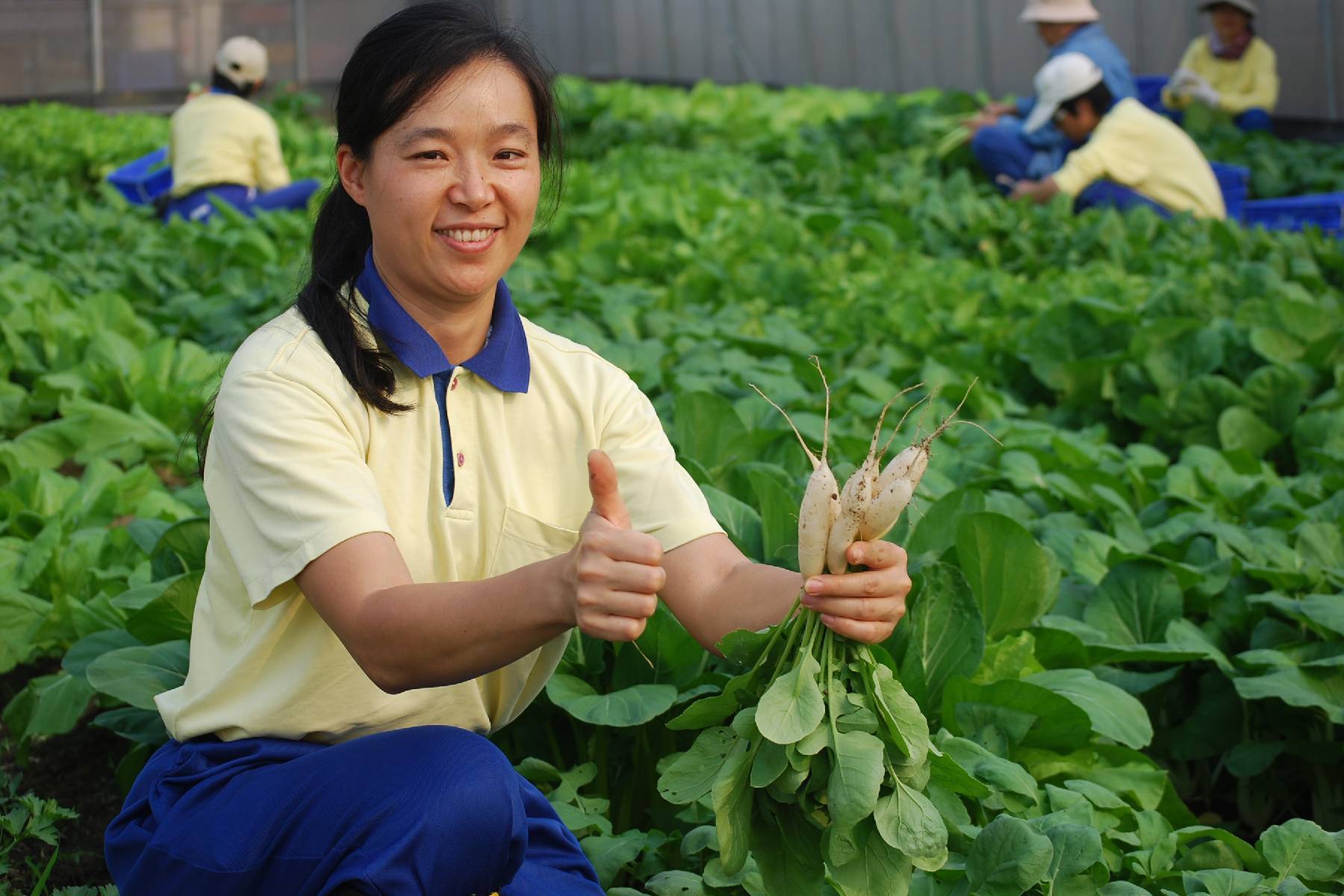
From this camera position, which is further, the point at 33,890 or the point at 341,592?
the point at 33,890

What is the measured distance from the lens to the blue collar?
1813 millimetres

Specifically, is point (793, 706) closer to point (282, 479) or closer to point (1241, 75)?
point (282, 479)

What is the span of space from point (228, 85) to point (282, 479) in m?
7.32

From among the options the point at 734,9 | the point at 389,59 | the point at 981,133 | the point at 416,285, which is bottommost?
the point at 416,285

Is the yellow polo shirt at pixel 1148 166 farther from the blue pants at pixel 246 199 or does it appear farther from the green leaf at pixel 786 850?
the green leaf at pixel 786 850

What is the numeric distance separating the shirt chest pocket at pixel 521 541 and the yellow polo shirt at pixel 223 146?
6.55 m

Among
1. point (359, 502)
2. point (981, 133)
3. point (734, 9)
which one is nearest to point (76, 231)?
point (981, 133)

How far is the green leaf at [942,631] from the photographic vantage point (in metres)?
2.22

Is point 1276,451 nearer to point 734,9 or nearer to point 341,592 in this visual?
point 341,592

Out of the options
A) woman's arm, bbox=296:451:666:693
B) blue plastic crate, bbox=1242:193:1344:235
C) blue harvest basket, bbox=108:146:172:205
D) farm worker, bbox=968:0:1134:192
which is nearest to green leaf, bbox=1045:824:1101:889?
woman's arm, bbox=296:451:666:693

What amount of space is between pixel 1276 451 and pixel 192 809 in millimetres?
3445

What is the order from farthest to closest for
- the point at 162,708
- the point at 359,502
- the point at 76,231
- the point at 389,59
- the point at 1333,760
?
the point at 76,231 < the point at 1333,760 < the point at 162,708 < the point at 389,59 < the point at 359,502

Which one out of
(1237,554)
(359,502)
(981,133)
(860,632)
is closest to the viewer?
(860,632)

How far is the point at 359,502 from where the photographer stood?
1.61m
